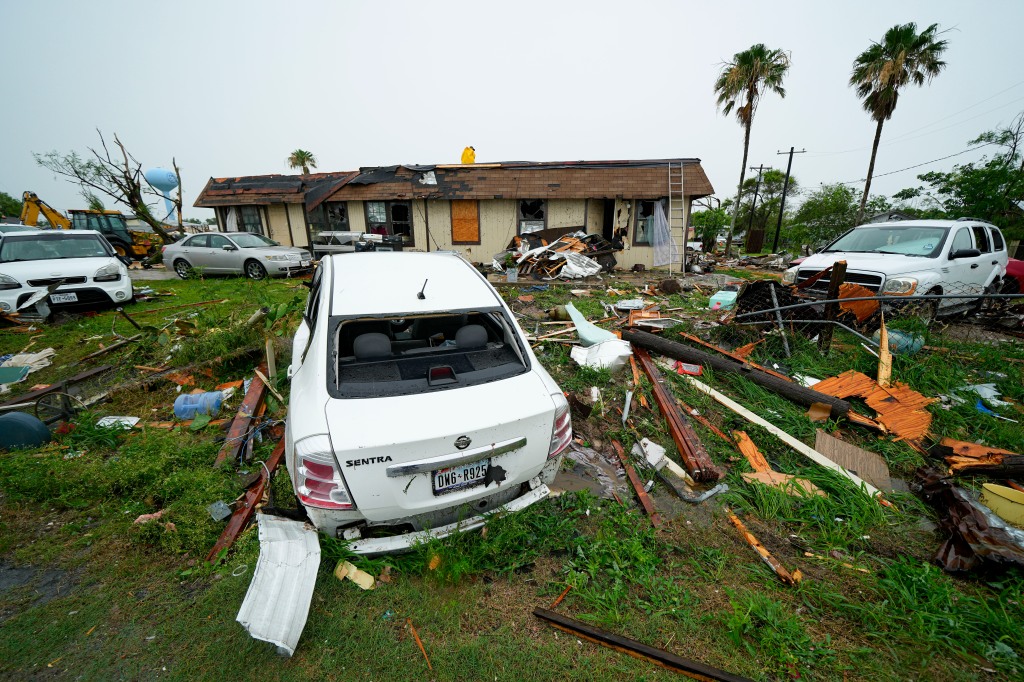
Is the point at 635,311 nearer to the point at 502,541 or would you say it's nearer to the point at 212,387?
the point at 502,541

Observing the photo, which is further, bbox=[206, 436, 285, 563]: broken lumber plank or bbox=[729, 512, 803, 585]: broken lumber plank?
bbox=[206, 436, 285, 563]: broken lumber plank

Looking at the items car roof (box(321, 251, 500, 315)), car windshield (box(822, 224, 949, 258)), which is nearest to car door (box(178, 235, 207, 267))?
car roof (box(321, 251, 500, 315))

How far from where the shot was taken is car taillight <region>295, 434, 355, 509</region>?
6.51 ft

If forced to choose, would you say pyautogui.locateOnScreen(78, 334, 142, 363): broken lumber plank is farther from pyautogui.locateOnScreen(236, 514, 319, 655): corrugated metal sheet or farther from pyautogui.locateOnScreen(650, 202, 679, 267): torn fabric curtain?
pyautogui.locateOnScreen(650, 202, 679, 267): torn fabric curtain

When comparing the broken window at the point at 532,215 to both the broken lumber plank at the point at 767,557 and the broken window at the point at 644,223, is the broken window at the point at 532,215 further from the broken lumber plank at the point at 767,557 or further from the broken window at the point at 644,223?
the broken lumber plank at the point at 767,557

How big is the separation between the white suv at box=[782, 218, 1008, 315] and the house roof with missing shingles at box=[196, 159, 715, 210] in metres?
6.83

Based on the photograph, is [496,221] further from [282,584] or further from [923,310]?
[282,584]

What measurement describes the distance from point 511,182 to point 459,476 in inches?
555

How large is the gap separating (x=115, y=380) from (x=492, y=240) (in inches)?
477

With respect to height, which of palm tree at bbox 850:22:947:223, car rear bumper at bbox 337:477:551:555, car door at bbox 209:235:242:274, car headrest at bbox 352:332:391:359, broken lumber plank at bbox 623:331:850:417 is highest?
palm tree at bbox 850:22:947:223

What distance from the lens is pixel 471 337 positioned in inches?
124

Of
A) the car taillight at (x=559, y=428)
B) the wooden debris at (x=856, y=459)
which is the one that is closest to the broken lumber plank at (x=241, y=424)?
the car taillight at (x=559, y=428)

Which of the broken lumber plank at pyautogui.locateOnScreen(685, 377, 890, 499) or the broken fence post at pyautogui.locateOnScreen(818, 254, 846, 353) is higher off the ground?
the broken fence post at pyautogui.locateOnScreen(818, 254, 846, 353)

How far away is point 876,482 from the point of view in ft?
11.0
